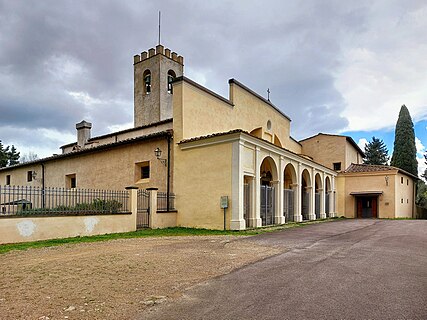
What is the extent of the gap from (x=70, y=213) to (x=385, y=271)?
10547 mm

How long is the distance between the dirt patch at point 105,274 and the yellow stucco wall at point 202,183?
509 cm

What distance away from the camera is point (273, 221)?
19.1 meters

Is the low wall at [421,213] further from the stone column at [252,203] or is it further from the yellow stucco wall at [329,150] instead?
the stone column at [252,203]

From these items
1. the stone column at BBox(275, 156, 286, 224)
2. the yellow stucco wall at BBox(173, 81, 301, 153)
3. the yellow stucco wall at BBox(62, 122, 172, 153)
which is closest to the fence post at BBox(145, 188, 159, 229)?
the yellow stucco wall at BBox(173, 81, 301, 153)

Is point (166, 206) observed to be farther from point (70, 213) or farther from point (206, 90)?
point (206, 90)

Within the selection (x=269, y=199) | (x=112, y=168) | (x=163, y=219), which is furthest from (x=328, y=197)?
(x=112, y=168)

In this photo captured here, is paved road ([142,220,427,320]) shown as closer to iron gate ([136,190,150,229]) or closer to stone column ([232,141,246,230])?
stone column ([232,141,246,230])

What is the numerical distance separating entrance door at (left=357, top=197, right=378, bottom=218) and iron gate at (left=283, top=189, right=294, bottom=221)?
1355 centimetres

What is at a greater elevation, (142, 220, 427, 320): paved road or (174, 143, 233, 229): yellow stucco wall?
(174, 143, 233, 229): yellow stucco wall

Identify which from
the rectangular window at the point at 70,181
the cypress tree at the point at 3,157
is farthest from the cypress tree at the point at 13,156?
the rectangular window at the point at 70,181

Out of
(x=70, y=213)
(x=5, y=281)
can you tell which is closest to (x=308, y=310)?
(x=5, y=281)

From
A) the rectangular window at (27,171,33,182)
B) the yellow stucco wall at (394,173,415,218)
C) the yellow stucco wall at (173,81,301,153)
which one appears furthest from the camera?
the yellow stucco wall at (394,173,415,218)

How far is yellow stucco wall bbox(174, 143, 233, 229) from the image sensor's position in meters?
15.9

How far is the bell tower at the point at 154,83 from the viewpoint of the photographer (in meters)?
34.5
